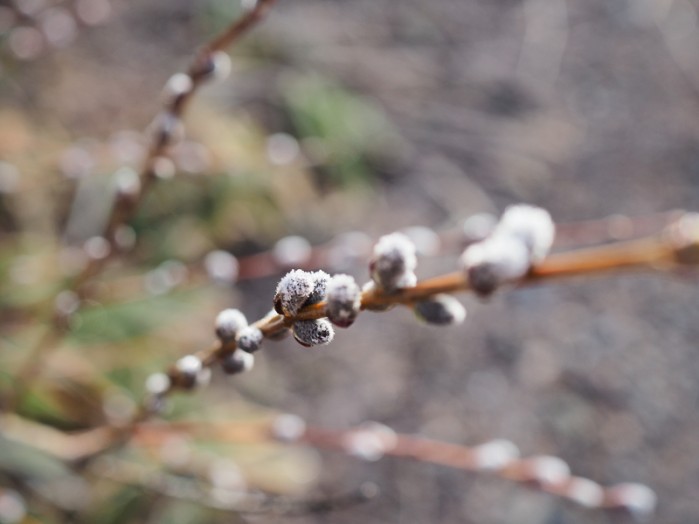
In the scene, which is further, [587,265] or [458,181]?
[458,181]

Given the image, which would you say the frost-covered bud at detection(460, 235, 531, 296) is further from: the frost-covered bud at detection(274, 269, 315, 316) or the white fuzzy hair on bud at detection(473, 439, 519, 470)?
the white fuzzy hair on bud at detection(473, 439, 519, 470)

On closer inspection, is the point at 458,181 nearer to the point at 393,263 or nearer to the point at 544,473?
the point at 544,473

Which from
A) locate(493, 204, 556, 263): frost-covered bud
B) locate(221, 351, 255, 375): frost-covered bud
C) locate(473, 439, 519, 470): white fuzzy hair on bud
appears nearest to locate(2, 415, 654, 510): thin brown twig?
locate(473, 439, 519, 470): white fuzzy hair on bud

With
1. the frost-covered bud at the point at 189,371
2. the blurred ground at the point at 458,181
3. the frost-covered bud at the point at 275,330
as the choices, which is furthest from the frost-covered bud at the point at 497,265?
the blurred ground at the point at 458,181

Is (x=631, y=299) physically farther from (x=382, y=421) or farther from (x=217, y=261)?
(x=217, y=261)

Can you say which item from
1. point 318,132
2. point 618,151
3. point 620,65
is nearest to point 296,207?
point 318,132

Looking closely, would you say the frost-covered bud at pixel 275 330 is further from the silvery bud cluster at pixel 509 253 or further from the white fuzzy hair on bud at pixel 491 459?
the white fuzzy hair on bud at pixel 491 459

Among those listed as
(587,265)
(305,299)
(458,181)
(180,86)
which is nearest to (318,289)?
(305,299)

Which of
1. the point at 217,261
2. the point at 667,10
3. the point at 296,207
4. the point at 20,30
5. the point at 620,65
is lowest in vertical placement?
the point at 217,261
